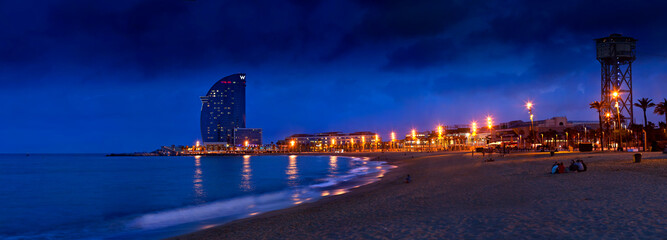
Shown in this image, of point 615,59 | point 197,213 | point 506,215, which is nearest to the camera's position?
point 506,215

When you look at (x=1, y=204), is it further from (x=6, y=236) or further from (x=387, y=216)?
(x=387, y=216)

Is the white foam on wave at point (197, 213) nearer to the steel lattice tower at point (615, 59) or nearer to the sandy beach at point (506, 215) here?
the sandy beach at point (506, 215)

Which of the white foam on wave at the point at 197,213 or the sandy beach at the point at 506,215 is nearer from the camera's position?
the sandy beach at the point at 506,215

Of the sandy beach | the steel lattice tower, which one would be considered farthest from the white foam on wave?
the steel lattice tower

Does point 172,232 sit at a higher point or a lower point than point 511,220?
lower

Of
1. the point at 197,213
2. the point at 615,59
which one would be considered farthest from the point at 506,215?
the point at 615,59

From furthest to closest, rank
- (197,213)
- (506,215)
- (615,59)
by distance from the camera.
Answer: (615,59), (197,213), (506,215)

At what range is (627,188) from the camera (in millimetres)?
11828

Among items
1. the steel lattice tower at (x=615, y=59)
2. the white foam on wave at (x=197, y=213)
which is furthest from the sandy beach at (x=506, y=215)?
the steel lattice tower at (x=615, y=59)

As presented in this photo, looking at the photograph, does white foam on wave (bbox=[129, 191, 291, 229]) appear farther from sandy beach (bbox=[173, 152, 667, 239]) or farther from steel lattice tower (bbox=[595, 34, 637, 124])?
steel lattice tower (bbox=[595, 34, 637, 124])

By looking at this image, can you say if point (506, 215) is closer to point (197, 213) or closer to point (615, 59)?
point (197, 213)

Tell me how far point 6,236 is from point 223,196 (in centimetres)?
1182

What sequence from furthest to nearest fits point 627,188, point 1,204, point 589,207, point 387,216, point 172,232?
point 1,204 → point 172,232 → point 627,188 → point 387,216 → point 589,207

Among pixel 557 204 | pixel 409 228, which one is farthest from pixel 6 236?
pixel 557 204
